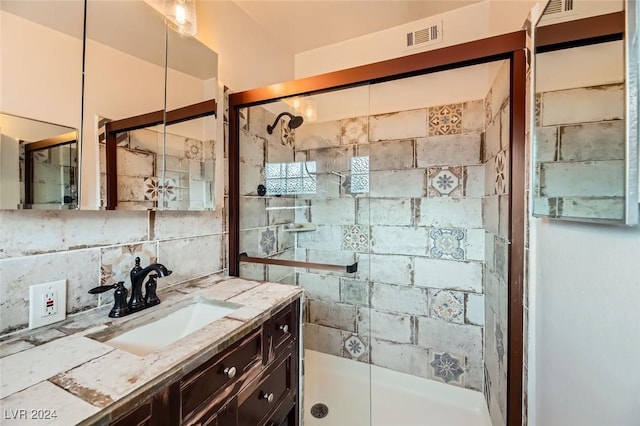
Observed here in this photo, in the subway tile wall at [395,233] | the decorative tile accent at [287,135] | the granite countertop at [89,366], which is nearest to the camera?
the granite countertop at [89,366]

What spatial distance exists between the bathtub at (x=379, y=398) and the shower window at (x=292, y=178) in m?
1.30

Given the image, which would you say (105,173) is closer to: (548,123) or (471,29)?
(548,123)

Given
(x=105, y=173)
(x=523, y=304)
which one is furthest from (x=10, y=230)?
(x=523, y=304)

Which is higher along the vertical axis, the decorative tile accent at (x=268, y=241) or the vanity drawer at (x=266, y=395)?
the decorative tile accent at (x=268, y=241)

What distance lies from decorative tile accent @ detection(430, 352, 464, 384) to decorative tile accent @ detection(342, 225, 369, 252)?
3.05 feet

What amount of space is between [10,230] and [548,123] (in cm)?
175

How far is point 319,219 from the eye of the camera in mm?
2098

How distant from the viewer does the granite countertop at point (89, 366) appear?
0.51 metres

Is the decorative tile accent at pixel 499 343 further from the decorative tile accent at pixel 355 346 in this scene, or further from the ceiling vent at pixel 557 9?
the ceiling vent at pixel 557 9

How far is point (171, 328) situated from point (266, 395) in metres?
0.46

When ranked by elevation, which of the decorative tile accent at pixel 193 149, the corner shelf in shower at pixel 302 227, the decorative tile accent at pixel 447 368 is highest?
the decorative tile accent at pixel 193 149

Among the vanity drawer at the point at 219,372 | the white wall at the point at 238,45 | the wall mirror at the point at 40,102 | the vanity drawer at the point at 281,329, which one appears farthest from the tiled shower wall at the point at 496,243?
the wall mirror at the point at 40,102

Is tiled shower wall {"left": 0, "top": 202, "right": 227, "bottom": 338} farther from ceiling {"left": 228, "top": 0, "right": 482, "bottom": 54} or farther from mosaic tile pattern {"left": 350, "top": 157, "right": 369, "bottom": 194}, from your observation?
ceiling {"left": 228, "top": 0, "right": 482, "bottom": 54}

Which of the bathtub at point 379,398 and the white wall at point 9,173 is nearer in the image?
the white wall at point 9,173
